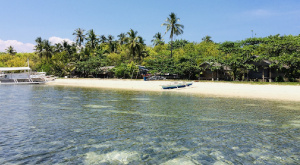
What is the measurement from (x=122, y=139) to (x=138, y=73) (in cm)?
4663

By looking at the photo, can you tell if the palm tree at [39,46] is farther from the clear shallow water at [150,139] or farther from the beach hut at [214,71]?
the clear shallow water at [150,139]

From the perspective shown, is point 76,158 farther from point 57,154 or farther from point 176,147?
point 176,147

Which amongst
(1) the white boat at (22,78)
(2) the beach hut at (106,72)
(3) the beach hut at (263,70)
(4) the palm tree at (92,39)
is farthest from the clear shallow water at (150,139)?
(4) the palm tree at (92,39)

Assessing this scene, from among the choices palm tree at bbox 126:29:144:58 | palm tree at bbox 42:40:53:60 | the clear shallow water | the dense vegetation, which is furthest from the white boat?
the clear shallow water

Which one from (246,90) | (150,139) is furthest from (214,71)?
(150,139)

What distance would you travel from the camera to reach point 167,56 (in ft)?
181

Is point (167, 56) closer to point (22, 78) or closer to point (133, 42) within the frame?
point (133, 42)

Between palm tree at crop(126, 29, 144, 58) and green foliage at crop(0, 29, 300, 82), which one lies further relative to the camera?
palm tree at crop(126, 29, 144, 58)

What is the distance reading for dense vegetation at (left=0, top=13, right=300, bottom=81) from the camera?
3948 cm

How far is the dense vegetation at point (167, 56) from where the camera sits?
39.5 meters

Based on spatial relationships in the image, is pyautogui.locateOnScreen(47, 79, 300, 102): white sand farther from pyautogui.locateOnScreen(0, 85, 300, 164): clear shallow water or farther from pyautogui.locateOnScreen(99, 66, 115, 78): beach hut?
pyautogui.locateOnScreen(99, 66, 115, 78): beach hut

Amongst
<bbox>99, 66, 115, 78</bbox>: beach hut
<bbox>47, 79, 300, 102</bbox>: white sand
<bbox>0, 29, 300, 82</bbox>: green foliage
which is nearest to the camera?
<bbox>47, 79, 300, 102</bbox>: white sand

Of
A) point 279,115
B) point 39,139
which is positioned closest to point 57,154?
point 39,139

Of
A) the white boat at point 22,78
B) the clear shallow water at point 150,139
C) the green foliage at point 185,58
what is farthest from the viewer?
the white boat at point 22,78
